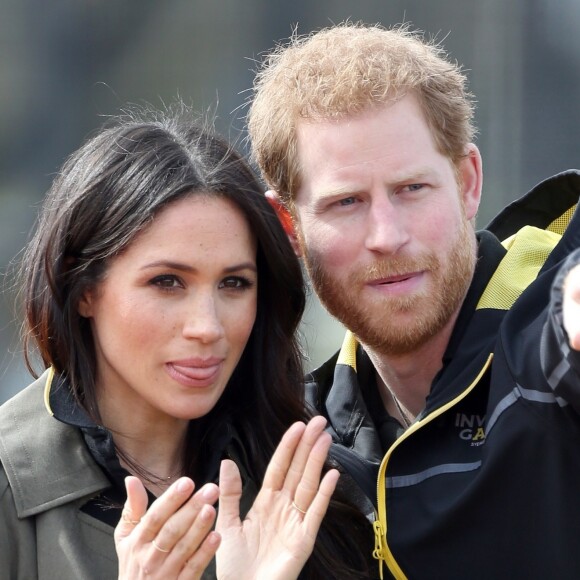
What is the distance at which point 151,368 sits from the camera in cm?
232

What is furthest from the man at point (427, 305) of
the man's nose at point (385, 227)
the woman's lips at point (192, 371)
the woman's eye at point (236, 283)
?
the woman's lips at point (192, 371)

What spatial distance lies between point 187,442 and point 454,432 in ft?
1.77

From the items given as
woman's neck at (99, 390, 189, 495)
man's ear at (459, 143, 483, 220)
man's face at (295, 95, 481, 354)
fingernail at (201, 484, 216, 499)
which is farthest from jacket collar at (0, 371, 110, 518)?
man's ear at (459, 143, 483, 220)

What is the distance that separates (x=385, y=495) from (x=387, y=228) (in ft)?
1.76

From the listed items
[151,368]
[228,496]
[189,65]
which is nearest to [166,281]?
[151,368]

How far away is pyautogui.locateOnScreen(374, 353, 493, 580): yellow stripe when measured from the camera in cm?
237

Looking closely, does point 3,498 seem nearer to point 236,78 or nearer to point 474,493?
point 474,493

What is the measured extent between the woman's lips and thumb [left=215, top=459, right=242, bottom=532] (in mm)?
250

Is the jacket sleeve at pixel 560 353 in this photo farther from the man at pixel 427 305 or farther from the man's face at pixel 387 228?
the man's face at pixel 387 228

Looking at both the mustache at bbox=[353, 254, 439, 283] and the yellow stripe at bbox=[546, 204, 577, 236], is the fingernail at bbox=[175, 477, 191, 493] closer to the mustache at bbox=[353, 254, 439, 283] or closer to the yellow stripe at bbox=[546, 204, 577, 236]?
the mustache at bbox=[353, 254, 439, 283]

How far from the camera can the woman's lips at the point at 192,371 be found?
2.33 meters

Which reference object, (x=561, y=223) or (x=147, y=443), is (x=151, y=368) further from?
(x=561, y=223)

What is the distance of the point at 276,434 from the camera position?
2.56m

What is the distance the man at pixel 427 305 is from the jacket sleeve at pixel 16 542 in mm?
668
